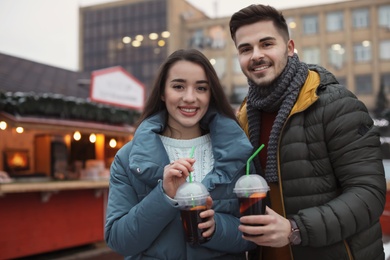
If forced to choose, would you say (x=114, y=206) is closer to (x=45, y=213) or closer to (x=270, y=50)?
(x=270, y=50)

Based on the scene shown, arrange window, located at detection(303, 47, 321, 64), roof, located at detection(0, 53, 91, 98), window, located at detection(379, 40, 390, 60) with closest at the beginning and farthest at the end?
roof, located at detection(0, 53, 91, 98) < window, located at detection(379, 40, 390, 60) < window, located at detection(303, 47, 321, 64)

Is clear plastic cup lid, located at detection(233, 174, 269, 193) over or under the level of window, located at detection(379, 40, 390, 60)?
under

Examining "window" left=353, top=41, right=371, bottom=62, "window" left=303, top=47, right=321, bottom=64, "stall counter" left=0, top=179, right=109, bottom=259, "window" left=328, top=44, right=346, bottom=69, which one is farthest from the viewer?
"window" left=303, top=47, right=321, bottom=64

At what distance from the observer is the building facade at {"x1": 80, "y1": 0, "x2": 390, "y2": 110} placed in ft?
117

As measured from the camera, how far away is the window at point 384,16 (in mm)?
35500

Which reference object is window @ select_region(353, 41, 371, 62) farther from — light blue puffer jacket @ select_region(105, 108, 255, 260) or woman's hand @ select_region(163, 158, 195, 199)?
woman's hand @ select_region(163, 158, 195, 199)

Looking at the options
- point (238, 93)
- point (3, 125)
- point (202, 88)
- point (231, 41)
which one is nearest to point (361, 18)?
point (231, 41)

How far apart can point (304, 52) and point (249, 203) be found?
39.0 m

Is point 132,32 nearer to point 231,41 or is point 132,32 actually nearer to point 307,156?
point 231,41

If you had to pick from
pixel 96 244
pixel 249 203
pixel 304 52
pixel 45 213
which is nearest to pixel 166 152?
pixel 249 203

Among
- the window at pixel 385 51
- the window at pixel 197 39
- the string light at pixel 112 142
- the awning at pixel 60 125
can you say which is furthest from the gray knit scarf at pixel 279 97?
the window at pixel 197 39

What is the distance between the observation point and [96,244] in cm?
801

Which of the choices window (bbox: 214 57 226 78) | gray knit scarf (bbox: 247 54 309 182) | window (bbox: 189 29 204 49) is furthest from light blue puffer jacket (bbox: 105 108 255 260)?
window (bbox: 189 29 204 49)

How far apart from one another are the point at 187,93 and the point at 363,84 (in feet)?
122
